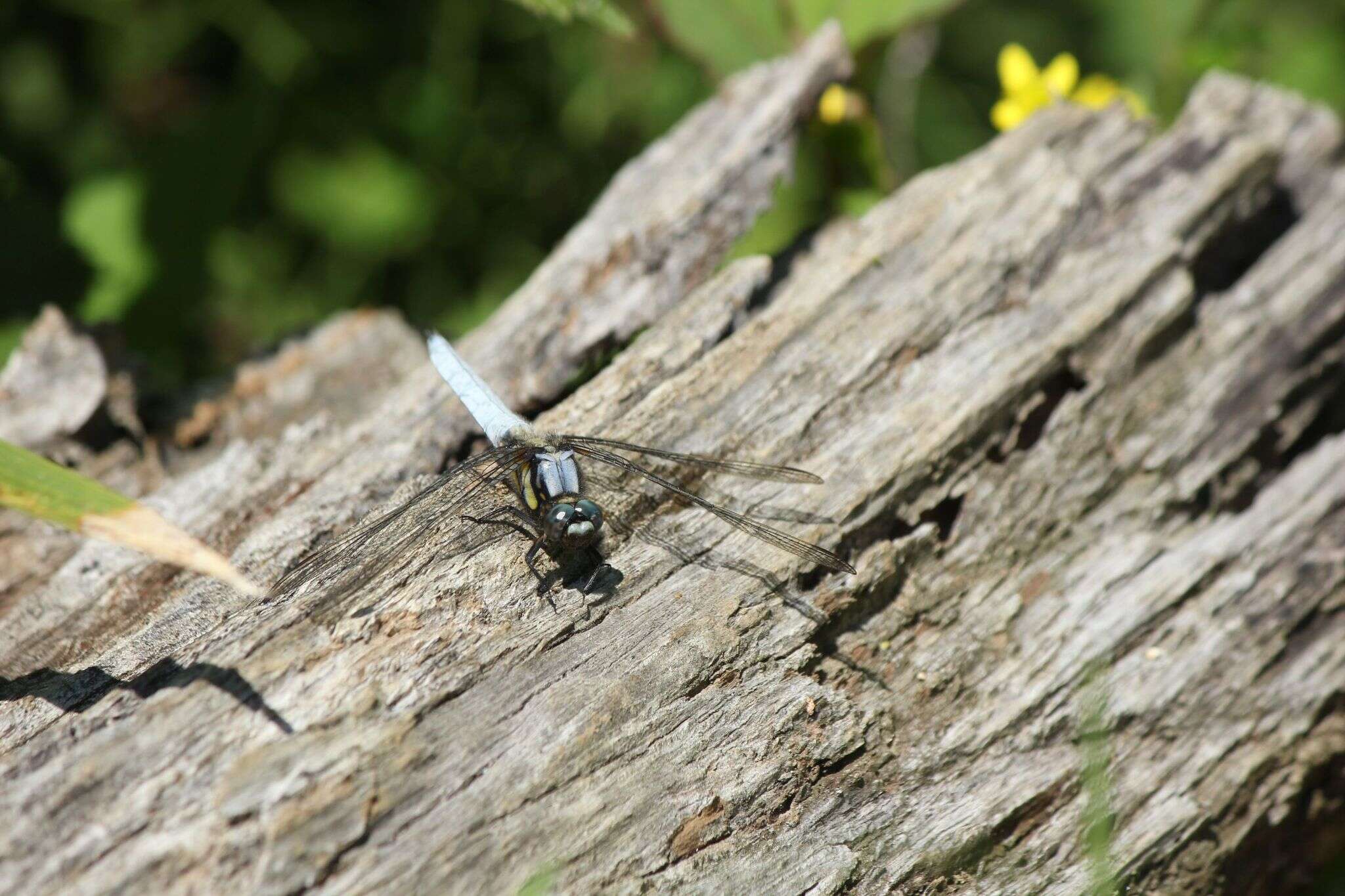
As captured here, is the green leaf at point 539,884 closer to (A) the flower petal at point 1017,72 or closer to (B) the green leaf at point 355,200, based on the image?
(A) the flower petal at point 1017,72

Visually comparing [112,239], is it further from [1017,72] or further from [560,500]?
[1017,72]

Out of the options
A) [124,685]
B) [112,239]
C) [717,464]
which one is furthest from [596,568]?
[112,239]

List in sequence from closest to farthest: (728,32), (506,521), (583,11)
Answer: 1. (506,521)
2. (583,11)
3. (728,32)

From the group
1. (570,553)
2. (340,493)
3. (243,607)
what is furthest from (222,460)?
(570,553)

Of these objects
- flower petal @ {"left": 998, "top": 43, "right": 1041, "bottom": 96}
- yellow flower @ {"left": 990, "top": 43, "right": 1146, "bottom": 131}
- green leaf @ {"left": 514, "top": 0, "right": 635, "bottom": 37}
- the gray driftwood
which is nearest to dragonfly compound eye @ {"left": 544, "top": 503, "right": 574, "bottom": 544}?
the gray driftwood

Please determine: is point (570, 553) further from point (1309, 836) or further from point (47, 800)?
point (1309, 836)

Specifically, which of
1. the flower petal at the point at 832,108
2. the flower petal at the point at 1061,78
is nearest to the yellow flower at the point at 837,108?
the flower petal at the point at 832,108
